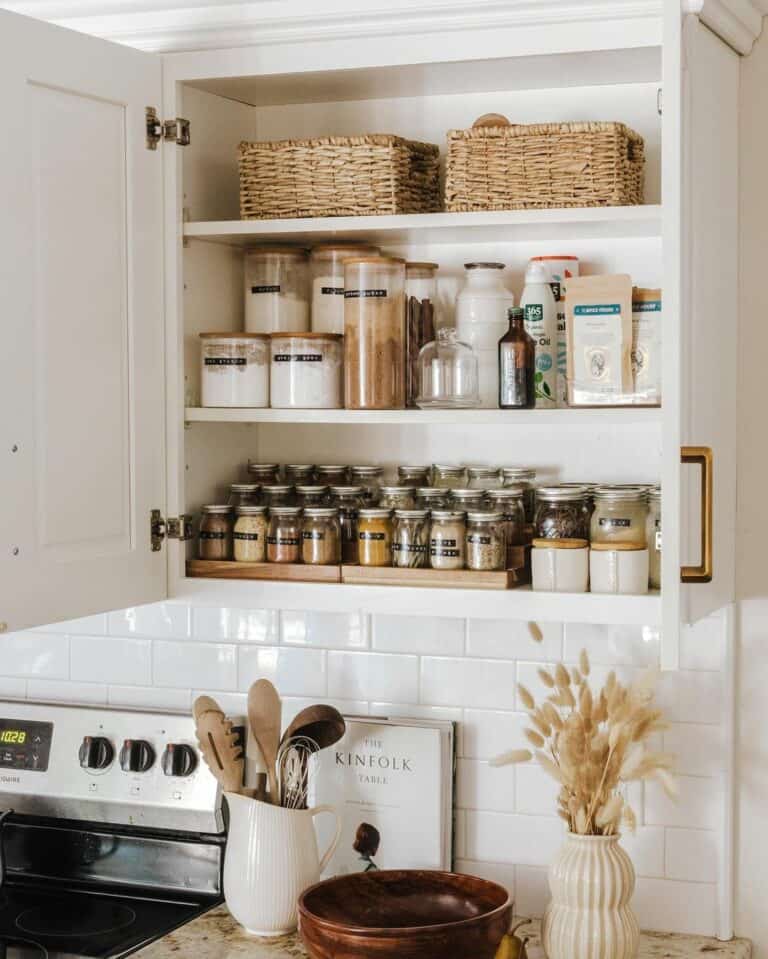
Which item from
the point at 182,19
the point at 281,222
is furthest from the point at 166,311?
the point at 182,19

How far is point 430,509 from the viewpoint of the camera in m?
2.03

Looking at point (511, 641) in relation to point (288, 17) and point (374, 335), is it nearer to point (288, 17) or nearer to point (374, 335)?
point (374, 335)

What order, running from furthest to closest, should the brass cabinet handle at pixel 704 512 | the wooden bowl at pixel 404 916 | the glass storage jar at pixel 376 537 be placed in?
the glass storage jar at pixel 376 537 → the wooden bowl at pixel 404 916 → the brass cabinet handle at pixel 704 512

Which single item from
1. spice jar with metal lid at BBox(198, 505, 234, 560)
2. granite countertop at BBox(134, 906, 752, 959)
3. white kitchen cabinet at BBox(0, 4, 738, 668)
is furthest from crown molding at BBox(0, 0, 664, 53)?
granite countertop at BBox(134, 906, 752, 959)

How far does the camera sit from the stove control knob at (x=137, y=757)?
2342 millimetres

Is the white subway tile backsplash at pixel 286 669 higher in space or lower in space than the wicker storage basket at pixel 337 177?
lower

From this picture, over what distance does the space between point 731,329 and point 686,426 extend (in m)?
0.38

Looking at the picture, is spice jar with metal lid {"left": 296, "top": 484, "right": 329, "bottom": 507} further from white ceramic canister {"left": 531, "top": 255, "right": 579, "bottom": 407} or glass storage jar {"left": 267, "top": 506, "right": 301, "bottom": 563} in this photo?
white ceramic canister {"left": 531, "top": 255, "right": 579, "bottom": 407}

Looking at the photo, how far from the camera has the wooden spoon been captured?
7.04ft

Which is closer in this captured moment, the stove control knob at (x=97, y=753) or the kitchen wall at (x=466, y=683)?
the kitchen wall at (x=466, y=683)

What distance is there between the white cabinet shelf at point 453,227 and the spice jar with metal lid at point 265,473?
0.39 m

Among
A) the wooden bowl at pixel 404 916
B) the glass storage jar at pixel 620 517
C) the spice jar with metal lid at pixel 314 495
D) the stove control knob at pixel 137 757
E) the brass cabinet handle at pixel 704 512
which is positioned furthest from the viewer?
the stove control knob at pixel 137 757

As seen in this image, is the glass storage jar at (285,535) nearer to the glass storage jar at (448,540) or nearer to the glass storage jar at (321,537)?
the glass storage jar at (321,537)

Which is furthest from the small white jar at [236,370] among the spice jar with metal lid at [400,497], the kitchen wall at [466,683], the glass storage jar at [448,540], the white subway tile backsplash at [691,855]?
the white subway tile backsplash at [691,855]
